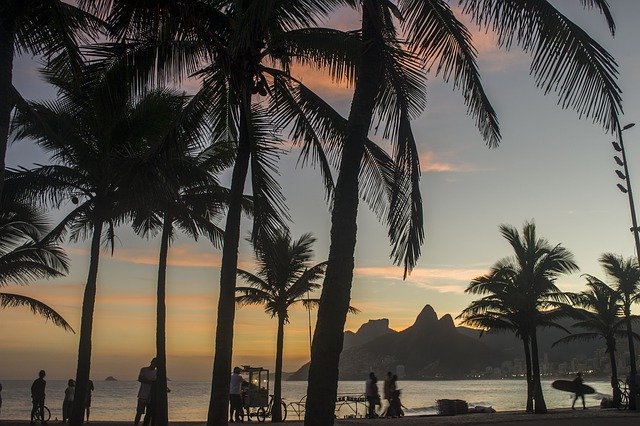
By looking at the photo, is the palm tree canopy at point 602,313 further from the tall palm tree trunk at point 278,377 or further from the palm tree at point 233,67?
the palm tree at point 233,67

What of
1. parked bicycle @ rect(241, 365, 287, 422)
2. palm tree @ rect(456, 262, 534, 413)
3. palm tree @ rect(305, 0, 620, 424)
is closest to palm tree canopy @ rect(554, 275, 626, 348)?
palm tree @ rect(456, 262, 534, 413)

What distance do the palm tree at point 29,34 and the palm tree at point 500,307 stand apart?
25477mm

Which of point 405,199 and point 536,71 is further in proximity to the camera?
point 405,199

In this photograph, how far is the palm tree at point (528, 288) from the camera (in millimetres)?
31062

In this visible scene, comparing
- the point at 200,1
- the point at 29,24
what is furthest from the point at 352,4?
the point at 29,24

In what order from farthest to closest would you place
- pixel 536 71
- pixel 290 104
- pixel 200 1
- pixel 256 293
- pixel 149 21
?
pixel 256 293
pixel 290 104
pixel 200 1
pixel 149 21
pixel 536 71

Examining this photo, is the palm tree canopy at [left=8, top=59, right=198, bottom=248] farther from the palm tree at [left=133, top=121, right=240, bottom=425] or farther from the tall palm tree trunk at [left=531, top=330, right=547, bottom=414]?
the tall palm tree trunk at [left=531, top=330, right=547, bottom=414]

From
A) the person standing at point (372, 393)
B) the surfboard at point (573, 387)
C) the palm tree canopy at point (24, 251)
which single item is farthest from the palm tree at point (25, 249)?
the surfboard at point (573, 387)

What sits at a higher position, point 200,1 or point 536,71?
point 200,1

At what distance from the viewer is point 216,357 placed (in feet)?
40.8

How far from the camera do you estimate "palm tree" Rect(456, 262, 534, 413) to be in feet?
103

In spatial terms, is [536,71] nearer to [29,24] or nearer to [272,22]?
[272,22]

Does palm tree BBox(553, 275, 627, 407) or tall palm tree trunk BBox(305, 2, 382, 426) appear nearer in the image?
tall palm tree trunk BBox(305, 2, 382, 426)

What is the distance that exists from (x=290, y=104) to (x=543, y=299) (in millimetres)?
21997
